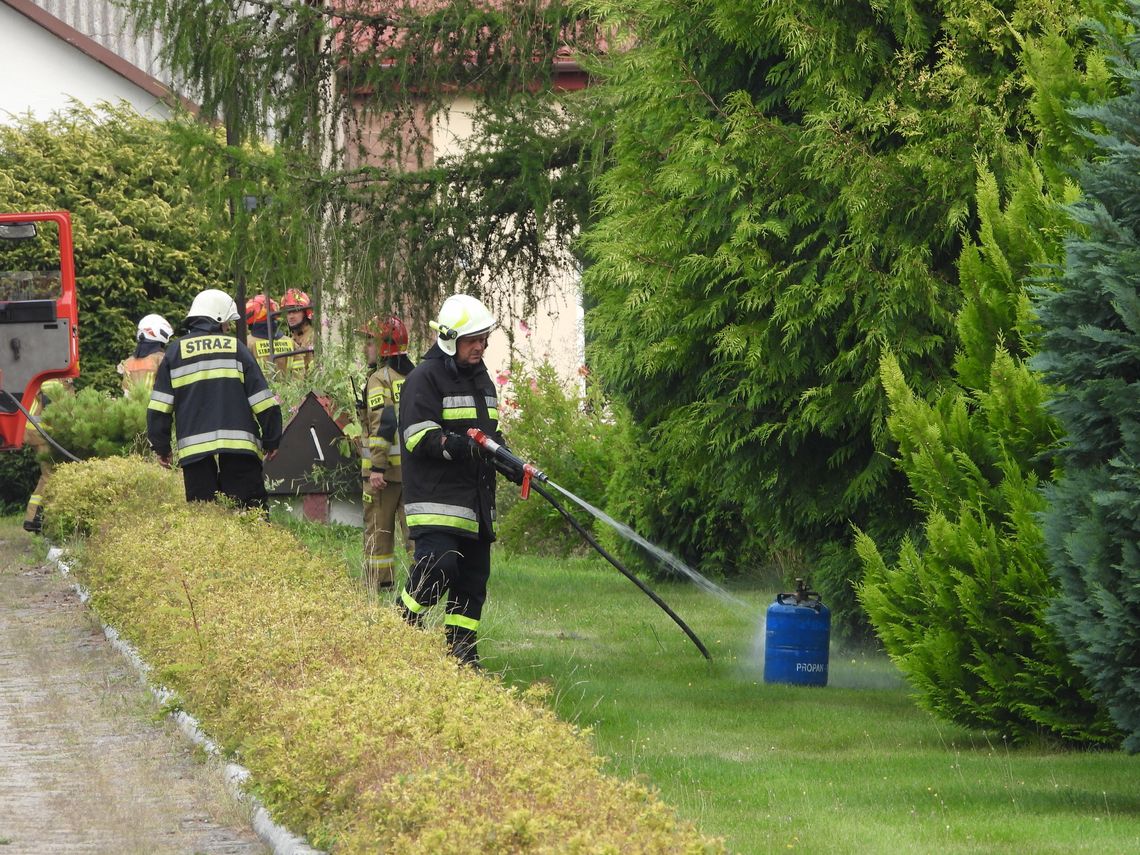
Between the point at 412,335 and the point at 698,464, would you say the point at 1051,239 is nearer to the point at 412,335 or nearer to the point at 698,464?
the point at 698,464

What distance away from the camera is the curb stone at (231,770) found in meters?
5.68

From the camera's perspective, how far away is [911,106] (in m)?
9.05

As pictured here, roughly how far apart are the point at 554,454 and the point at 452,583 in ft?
23.5

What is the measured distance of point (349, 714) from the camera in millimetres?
5848

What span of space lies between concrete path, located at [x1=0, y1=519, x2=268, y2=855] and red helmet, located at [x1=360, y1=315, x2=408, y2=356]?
306 centimetres

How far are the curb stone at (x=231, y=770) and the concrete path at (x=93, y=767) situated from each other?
0.15ft

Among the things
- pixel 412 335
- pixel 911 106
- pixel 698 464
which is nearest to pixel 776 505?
pixel 698 464

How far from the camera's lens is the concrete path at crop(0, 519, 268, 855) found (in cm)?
605

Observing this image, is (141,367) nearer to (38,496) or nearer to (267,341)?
(267,341)

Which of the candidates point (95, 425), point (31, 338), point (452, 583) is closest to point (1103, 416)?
point (452, 583)

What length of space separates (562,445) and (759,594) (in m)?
2.89

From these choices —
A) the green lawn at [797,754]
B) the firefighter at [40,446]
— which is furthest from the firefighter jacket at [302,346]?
the green lawn at [797,754]

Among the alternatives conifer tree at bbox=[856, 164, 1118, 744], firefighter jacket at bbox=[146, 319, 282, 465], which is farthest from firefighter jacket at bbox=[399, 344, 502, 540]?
firefighter jacket at bbox=[146, 319, 282, 465]

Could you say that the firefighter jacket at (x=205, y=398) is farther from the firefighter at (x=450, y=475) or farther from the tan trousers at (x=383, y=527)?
the firefighter at (x=450, y=475)
